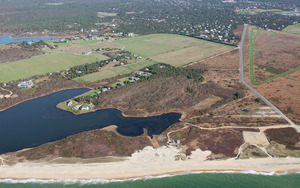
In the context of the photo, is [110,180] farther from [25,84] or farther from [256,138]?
[25,84]

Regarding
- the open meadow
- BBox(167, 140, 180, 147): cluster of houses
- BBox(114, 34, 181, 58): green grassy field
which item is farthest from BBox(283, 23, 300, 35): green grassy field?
BBox(167, 140, 180, 147): cluster of houses

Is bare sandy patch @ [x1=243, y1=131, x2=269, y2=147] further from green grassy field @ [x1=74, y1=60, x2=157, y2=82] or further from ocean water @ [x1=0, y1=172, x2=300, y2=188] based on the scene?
green grassy field @ [x1=74, y1=60, x2=157, y2=82]

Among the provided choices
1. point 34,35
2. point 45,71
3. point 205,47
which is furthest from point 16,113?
point 34,35

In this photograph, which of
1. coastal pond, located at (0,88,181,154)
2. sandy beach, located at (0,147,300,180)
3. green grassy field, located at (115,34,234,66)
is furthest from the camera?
green grassy field, located at (115,34,234,66)

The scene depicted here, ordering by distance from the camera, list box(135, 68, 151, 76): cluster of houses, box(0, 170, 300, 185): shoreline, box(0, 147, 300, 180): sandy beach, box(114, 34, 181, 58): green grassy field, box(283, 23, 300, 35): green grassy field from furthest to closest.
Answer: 1. box(283, 23, 300, 35): green grassy field
2. box(114, 34, 181, 58): green grassy field
3. box(135, 68, 151, 76): cluster of houses
4. box(0, 147, 300, 180): sandy beach
5. box(0, 170, 300, 185): shoreline

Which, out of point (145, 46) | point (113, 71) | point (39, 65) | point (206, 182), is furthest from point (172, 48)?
point (206, 182)
